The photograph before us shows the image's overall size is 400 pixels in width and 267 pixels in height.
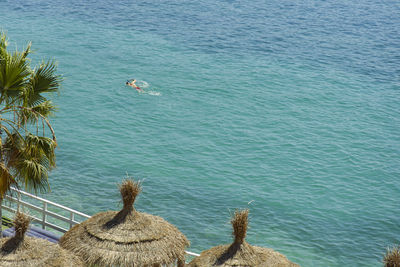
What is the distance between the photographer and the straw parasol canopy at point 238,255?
509 inches

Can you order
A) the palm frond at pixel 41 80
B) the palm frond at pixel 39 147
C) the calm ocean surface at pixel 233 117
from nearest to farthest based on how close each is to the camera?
the palm frond at pixel 39 147, the palm frond at pixel 41 80, the calm ocean surface at pixel 233 117

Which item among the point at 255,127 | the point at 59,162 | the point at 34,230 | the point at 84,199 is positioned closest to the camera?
the point at 34,230

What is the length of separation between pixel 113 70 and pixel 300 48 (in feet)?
50.7

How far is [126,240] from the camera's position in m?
A: 13.5

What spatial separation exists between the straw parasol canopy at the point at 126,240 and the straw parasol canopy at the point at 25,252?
0.95m

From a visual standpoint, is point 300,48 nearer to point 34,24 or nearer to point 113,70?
point 113,70

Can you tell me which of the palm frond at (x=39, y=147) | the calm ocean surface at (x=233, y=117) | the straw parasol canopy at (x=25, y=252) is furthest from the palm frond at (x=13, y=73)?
the calm ocean surface at (x=233, y=117)

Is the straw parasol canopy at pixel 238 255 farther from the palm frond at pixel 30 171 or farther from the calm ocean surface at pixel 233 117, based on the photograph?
the calm ocean surface at pixel 233 117

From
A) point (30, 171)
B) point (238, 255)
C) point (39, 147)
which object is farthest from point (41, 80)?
point (238, 255)

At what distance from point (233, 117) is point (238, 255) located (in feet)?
70.6

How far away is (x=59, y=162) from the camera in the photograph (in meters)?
26.7

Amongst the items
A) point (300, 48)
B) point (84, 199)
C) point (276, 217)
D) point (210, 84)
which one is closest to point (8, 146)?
point (84, 199)

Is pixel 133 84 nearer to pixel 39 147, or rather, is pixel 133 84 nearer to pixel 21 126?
pixel 21 126

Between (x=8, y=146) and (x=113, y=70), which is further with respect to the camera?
(x=113, y=70)
